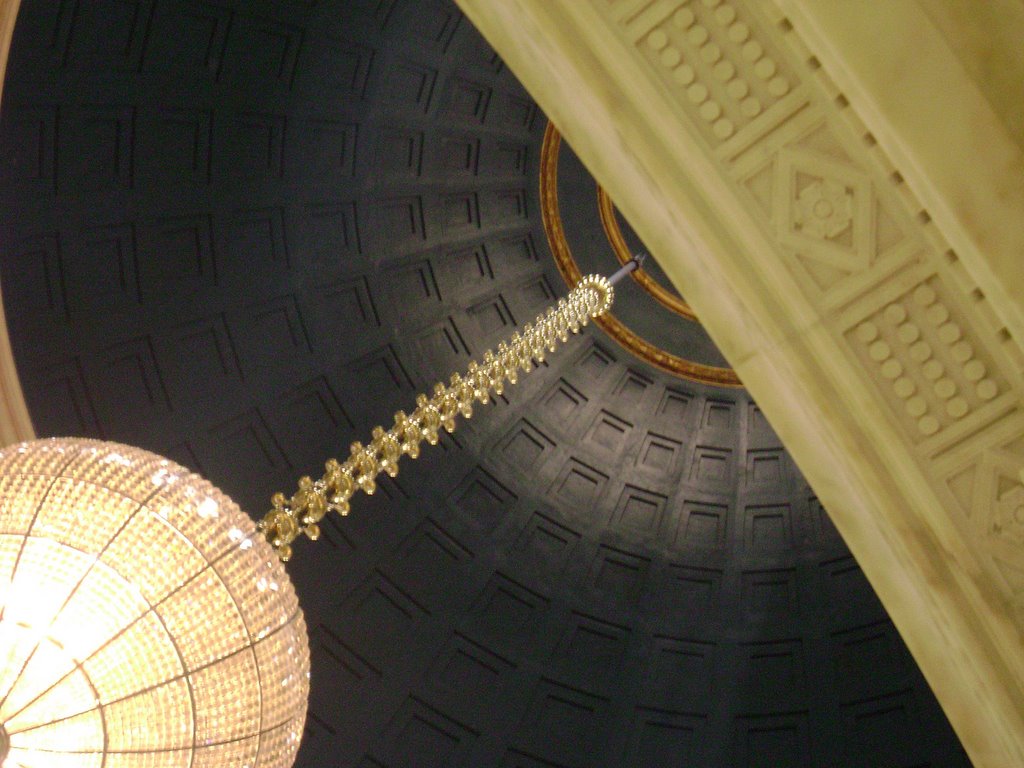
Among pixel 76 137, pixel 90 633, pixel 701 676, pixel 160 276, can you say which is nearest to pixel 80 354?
pixel 160 276

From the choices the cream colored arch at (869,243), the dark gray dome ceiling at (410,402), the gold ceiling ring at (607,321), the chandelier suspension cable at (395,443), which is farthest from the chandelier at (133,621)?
the gold ceiling ring at (607,321)

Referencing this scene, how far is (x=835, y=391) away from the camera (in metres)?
2.84

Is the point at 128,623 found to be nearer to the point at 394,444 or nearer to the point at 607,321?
the point at 394,444

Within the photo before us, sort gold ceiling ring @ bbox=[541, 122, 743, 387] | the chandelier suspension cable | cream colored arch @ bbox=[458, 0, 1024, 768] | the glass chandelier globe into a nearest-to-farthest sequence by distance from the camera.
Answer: cream colored arch @ bbox=[458, 0, 1024, 768] → the glass chandelier globe → the chandelier suspension cable → gold ceiling ring @ bbox=[541, 122, 743, 387]

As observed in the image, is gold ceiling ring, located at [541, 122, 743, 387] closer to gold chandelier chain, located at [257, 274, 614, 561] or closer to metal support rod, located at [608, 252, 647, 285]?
metal support rod, located at [608, 252, 647, 285]

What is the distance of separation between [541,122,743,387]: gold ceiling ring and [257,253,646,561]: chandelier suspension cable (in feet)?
8.41

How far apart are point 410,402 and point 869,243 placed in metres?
6.12

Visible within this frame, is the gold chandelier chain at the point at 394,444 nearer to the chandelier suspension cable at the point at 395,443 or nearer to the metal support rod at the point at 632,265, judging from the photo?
the chandelier suspension cable at the point at 395,443

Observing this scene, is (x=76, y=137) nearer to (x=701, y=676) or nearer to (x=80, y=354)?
(x=80, y=354)

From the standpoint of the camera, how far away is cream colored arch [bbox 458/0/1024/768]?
97.7 inches

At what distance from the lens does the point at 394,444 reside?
14.0 ft

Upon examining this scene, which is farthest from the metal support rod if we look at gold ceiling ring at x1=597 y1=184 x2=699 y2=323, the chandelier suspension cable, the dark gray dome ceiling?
the chandelier suspension cable

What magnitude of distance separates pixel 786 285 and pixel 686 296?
350 mm

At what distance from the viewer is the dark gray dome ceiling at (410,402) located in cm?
674
